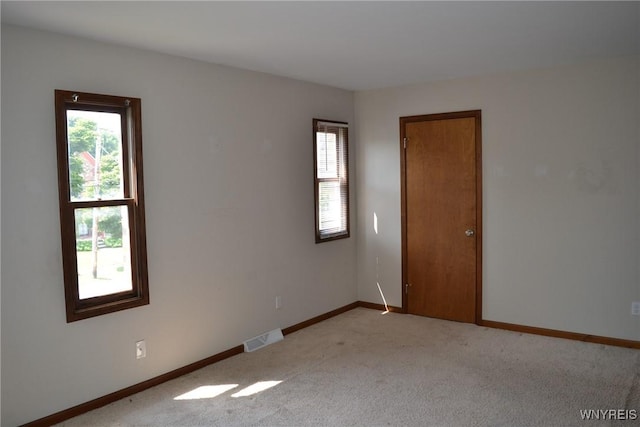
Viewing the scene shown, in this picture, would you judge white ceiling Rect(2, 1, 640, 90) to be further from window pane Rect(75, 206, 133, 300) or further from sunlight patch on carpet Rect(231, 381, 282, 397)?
sunlight patch on carpet Rect(231, 381, 282, 397)

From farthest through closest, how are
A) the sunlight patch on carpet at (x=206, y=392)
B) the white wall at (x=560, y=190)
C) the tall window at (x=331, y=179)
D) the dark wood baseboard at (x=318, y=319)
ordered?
the tall window at (x=331, y=179) → the dark wood baseboard at (x=318, y=319) → the white wall at (x=560, y=190) → the sunlight patch on carpet at (x=206, y=392)

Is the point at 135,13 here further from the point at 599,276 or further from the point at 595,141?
the point at 599,276

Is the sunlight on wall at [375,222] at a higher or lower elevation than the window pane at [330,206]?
lower

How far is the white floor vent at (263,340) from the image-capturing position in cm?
438

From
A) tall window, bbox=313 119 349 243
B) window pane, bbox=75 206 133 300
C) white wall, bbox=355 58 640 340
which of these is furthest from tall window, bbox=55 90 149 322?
white wall, bbox=355 58 640 340

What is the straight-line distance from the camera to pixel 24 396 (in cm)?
300

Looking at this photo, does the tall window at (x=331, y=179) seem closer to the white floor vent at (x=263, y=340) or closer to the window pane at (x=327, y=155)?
the window pane at (x=327, y=155)

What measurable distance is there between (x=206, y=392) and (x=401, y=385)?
1369 millimetres

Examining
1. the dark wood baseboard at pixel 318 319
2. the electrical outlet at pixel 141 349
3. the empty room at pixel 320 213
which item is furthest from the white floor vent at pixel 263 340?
the electrical outlet at pixel 141 349

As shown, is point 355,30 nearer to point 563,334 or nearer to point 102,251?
point 102,251

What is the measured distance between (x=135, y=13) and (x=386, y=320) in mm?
3698

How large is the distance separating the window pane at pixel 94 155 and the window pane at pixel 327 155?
2.15 metres

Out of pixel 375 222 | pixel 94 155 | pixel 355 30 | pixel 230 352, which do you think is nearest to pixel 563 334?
pixel 375 222

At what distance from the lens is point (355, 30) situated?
3.20m
